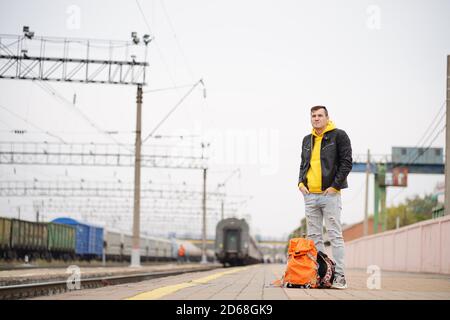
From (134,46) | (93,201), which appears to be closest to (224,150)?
(134,46)

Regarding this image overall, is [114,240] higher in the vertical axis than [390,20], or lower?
lower

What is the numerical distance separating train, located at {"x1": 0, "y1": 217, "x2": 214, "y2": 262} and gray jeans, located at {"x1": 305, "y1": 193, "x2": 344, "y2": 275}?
86.5 feet

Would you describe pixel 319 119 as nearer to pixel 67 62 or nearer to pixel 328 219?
pixel 328 219

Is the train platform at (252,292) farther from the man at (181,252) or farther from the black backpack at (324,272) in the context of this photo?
the man at (181,252)

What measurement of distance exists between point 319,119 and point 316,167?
527 mm

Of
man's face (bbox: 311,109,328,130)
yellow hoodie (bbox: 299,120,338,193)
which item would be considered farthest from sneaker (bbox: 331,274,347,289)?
man's face (bbox: 311,109,328,130)

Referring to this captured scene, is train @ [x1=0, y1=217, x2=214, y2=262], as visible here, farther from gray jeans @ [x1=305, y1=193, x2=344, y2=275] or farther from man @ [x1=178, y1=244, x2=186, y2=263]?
gray jeans @ [x1=305, y1=193, x2=344, y2=275]

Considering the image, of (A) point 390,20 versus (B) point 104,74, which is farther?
(B) point 104,74

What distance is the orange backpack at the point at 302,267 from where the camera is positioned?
6488 millimetres

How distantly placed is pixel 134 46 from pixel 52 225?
17161mm

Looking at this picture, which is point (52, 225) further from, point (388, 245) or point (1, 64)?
point (388, 245)
